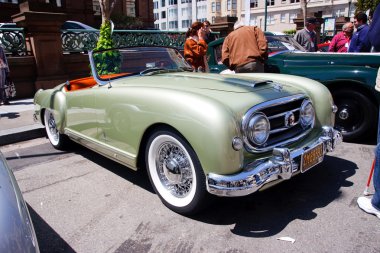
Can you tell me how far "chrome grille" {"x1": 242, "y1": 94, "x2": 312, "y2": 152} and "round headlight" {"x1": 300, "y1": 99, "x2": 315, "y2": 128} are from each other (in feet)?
0.10

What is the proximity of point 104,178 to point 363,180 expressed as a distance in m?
2.79

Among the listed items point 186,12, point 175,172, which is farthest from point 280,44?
point 186,12

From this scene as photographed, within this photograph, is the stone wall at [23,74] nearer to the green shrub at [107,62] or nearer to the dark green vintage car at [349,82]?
the green shrub at [107,62]

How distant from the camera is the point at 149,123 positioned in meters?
2.88

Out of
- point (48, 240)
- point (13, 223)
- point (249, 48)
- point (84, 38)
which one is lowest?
point (48, 240)

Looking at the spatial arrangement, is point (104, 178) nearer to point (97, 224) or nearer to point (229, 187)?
point (97, 224)

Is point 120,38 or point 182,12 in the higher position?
point 182,12

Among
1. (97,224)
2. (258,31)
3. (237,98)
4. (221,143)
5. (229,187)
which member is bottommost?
(97,224)

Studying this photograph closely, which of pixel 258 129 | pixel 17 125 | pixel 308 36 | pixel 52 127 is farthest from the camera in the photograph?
pixel 308 36

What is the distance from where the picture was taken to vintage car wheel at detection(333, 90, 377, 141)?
464cm

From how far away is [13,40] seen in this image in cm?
808

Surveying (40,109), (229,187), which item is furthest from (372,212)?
(40,109)

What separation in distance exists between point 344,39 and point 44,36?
7.25 m

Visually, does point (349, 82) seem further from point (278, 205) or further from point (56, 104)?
point (56, 104)
